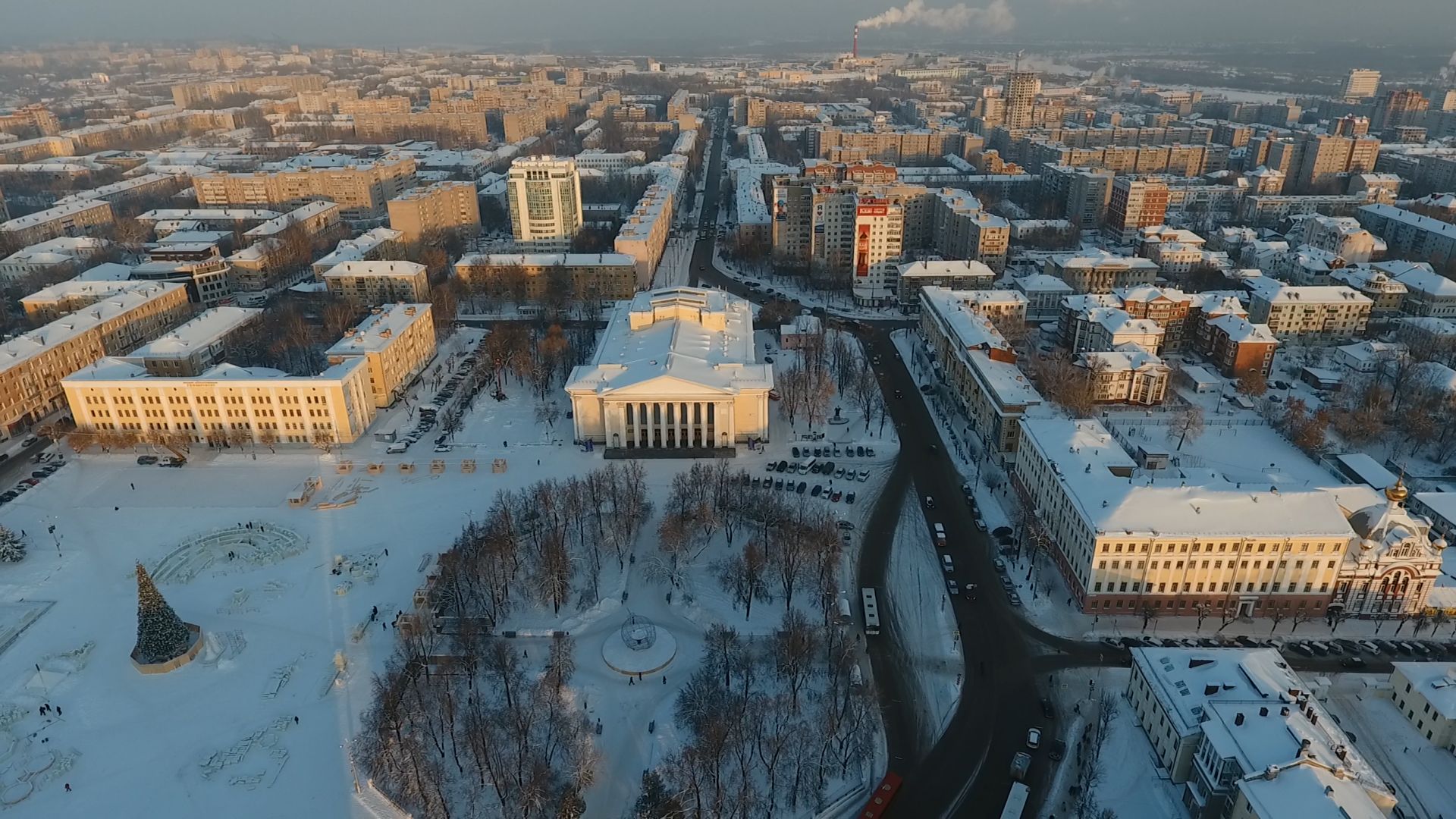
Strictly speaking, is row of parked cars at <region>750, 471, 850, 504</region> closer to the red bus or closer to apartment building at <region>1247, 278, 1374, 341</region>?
the red bus

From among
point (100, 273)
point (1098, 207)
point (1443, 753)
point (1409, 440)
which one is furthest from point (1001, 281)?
point (100, 273)

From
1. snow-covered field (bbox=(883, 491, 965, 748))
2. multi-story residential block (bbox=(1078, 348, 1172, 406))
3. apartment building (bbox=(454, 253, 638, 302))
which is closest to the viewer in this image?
snow-covered field (bbox=(883, 491, 965, 748))

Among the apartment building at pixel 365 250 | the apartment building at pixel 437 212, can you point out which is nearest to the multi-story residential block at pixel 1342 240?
the apartment building at pixel 365 250

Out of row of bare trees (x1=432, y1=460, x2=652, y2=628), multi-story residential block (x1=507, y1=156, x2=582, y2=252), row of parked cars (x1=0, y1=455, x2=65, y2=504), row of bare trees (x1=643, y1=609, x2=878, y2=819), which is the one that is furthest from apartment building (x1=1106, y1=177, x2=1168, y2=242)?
row of parked cars (x1=0, y1=455, x2=65, y2=504)

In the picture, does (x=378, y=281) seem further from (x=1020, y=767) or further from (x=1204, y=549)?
(x=1204, y=549)

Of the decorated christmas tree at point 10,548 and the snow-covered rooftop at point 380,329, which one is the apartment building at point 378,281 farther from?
the decorated christmas tree at point 10,548

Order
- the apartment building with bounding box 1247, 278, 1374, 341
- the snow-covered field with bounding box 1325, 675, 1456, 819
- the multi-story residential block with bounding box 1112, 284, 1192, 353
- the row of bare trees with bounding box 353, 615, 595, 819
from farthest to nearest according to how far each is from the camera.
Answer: the apartment building with bounding box 1247, 278, 1374, 341 → the multi-story residential block with bounding box 1112, 284, 1192, 353 → the snow-covered field with bounding box 1325, 675, 1456, 819 → the row of bare trees with bounding box 353, 615, 595, 819

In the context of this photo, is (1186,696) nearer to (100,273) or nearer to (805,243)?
(805,243)
